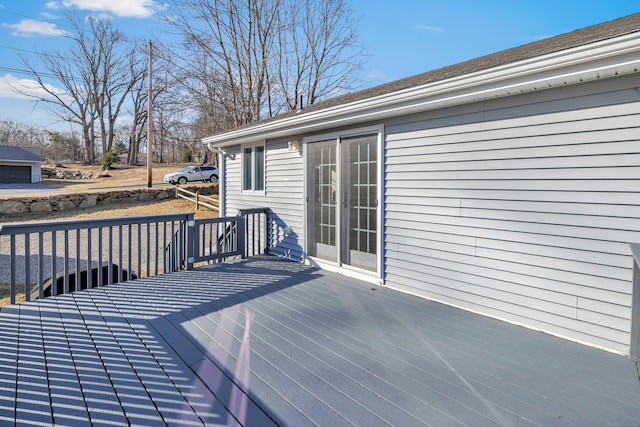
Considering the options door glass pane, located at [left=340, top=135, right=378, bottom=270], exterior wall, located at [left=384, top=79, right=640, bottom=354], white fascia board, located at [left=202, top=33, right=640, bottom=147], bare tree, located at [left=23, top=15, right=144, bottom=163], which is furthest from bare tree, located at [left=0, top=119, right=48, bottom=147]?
exterior wall, located at [left=384, top=79, right=640, bottom=354]

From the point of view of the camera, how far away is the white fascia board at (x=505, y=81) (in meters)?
2.33

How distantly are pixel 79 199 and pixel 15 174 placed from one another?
13025 mm

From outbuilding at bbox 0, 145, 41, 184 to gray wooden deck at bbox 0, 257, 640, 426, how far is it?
25.8 metres

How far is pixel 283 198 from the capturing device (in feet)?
19.5

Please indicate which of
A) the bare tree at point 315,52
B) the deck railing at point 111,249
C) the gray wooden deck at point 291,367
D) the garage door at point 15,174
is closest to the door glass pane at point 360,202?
the gray wooden deck at point 291,367

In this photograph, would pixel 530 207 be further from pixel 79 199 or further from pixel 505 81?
pixel 79 199

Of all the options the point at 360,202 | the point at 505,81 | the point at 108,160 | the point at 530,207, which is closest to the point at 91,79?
the point at 108,160

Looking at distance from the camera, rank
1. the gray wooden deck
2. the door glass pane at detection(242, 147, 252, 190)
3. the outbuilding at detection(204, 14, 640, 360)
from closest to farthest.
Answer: the gray wooden deck < the outbuilding at detection(204, 14, 640, 360) < the door glass pane at detection(242, 147, 252, 190)

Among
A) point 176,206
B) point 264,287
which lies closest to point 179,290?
point 264,287

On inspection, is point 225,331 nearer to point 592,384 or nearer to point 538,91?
point 592,384

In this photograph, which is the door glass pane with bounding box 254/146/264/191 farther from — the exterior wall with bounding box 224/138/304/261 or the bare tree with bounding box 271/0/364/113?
the bare tree with bounding box 271/0/364/113

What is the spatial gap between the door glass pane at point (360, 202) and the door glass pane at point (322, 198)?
22 centimetres

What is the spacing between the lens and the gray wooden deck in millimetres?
1900

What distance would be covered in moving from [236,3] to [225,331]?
14.4 m
